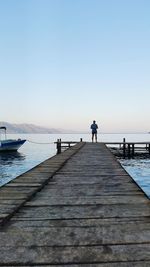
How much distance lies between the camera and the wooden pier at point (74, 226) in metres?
3.44

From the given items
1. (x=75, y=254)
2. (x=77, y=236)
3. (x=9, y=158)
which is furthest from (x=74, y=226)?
(x=9, y=158)

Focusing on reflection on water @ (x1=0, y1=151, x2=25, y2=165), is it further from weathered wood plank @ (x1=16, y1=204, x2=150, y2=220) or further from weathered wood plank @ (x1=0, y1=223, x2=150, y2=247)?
weathered wood plank @ (x1=0, y1=223, x2=150, y2=247)

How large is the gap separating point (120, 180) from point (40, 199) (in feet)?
10.5

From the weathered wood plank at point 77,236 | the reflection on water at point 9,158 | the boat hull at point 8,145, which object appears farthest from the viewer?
the boat hull at point 8,145

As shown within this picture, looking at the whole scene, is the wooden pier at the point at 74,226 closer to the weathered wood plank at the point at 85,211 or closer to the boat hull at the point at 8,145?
the weathered wood plank at the point at 85,211

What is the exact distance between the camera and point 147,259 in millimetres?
3363

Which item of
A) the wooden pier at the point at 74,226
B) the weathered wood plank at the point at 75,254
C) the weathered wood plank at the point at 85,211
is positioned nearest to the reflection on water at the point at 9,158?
the wooden pier at the point at 74,226

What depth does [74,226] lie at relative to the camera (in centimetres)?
457

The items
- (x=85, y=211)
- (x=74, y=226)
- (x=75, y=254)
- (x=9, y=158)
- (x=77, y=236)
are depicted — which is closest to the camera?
(x=75, y=254)

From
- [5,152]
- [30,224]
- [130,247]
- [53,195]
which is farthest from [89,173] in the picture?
[5,152]

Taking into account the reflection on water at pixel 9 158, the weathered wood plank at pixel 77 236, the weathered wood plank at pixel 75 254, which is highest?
the weathered wood plank at pixel 77 236

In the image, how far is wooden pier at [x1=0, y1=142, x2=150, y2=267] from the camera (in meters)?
3.44

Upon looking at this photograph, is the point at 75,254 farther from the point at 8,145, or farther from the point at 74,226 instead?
the point at 8,145

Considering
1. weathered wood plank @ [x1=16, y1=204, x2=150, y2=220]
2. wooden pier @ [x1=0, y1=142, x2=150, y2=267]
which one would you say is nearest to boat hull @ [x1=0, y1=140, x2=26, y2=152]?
wooden pier @ [x1=0, y1=142, x2=150, y2=267]
